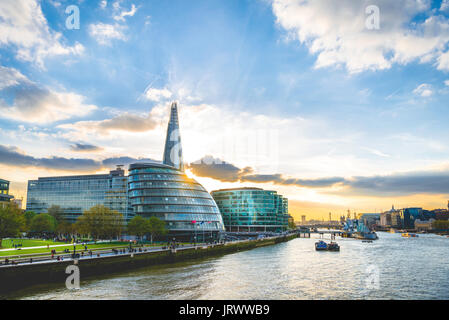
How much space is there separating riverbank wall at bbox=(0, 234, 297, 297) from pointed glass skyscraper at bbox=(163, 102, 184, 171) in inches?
3546

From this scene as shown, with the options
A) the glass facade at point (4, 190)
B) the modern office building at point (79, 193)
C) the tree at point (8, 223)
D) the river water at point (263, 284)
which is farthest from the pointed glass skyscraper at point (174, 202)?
the glass facade at point (4, 190)

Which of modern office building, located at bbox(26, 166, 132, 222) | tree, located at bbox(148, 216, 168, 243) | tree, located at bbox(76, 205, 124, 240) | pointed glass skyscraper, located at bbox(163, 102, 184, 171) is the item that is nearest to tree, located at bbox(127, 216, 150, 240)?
tree, located at bbox(148, 216, 168, 243)

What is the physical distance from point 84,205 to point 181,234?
49.1 metres

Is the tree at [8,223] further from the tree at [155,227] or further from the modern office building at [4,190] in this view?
the modern office building at [4,190]

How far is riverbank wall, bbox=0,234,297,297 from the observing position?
38531 mm

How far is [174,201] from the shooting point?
105 m

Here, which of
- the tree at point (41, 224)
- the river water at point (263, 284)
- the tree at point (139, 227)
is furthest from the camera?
the tree at point (41, 224)

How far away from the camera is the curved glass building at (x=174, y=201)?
10349 centimetres

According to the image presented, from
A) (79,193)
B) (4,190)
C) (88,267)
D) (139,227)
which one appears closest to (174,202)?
(139,227)

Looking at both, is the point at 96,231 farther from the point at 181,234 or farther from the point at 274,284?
the point at 274,284

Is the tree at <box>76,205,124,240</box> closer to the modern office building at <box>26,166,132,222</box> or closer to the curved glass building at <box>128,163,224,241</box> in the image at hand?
the curved glass building at <box>128,163,224,241</box>

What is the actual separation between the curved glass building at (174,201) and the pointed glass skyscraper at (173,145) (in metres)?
49.2

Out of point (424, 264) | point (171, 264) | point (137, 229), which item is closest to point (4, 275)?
point (171, 264)

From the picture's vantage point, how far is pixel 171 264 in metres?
62.9
